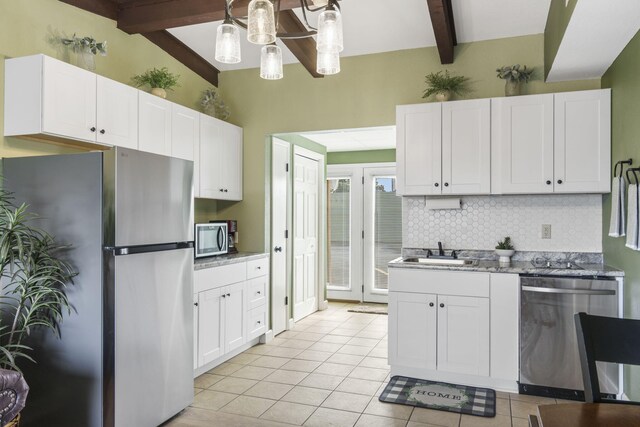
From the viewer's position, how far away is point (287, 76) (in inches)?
183

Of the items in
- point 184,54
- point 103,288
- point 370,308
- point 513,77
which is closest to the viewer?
point 103,288

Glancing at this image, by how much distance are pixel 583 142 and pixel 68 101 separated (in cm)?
359

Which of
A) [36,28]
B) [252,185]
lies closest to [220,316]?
[252,185]

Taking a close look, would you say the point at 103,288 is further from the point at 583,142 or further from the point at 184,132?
the point at 583,142

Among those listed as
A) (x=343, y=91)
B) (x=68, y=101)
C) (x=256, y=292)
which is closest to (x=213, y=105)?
(x=343, y=91)

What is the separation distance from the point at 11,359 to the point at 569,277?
3.34m

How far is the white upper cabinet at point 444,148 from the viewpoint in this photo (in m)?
3.71

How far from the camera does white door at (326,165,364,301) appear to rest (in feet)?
22.5

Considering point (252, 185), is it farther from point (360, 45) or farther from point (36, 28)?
point (36, 28)

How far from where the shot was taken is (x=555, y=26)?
3127 mm

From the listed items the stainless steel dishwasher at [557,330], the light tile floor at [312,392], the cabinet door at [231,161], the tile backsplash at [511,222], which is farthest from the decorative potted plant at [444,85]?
the light tile floor at [312,392]

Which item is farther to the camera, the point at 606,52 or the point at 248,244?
the point at 248,244

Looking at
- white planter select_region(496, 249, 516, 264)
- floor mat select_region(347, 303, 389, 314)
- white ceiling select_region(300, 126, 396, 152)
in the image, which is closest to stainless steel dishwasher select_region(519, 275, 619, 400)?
white planter select_region(496, 249, 516, 264)

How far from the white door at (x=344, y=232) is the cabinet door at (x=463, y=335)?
3.37m
